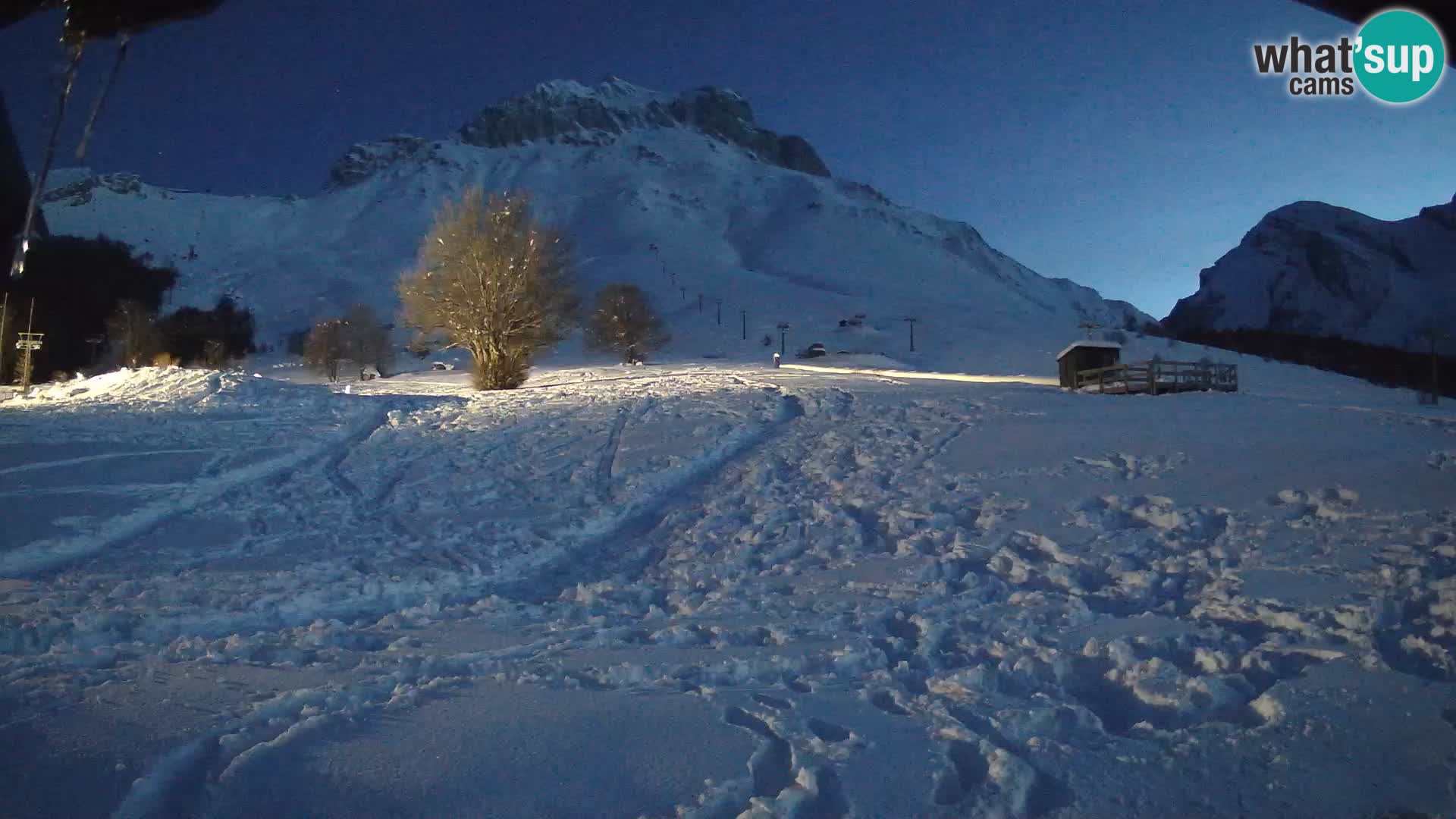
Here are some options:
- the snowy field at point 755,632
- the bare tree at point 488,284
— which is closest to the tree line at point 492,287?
the bare tree at point 488,284

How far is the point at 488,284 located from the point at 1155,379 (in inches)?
914

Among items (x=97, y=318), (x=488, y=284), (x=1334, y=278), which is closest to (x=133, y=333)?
(x=97, y=318)

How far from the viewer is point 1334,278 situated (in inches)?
3103

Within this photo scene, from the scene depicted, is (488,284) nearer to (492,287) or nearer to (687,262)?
(492,287)

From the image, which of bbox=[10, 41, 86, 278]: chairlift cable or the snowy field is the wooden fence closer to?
the snowy field

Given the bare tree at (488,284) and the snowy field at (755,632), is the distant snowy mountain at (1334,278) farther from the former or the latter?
the snowy field at (755,632)

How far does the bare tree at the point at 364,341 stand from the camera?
67.6 metres

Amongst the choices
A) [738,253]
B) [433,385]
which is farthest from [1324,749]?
[738,253]

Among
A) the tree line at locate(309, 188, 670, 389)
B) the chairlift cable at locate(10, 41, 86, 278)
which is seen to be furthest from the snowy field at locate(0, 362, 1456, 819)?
the tree line at locate(309, 188, 670, 389)

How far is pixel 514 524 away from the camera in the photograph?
9.77m

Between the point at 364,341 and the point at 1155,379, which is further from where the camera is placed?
the point at 364,341

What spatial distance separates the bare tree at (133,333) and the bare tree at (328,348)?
48.4ft

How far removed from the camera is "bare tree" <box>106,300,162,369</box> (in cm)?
4859

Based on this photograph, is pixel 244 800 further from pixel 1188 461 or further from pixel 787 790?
pixel 1188 461
